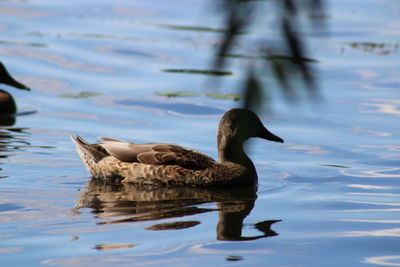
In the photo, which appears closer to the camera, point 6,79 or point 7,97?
point 7,97

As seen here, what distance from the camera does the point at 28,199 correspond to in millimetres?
7496

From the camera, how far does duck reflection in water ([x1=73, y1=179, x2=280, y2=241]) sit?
6773 millimetres

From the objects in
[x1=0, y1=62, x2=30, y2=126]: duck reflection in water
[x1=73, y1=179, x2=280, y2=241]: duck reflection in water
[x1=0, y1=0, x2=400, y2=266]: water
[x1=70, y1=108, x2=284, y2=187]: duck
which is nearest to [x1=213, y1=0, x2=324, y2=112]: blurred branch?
[x1=0, y1=0, x2=400, y2=266]: water

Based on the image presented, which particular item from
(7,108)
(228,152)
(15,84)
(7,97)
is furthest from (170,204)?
(15,84)

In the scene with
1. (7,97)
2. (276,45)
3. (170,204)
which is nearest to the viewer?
(276,45)

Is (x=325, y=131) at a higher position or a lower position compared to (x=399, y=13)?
lower

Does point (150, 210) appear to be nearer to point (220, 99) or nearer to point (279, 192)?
point (279, 192)

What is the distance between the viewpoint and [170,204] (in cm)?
770

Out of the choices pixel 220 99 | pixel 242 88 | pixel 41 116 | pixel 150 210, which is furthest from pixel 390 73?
pixel 242 88

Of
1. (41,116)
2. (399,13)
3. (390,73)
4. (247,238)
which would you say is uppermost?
(399,13)

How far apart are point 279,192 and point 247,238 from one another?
1.89 meters

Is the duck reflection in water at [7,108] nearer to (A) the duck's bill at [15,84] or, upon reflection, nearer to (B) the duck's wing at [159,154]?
(A) the duck's bill at [15,84]

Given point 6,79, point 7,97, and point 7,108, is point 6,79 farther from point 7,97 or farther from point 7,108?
point 7,108

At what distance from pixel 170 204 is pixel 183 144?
258cm
